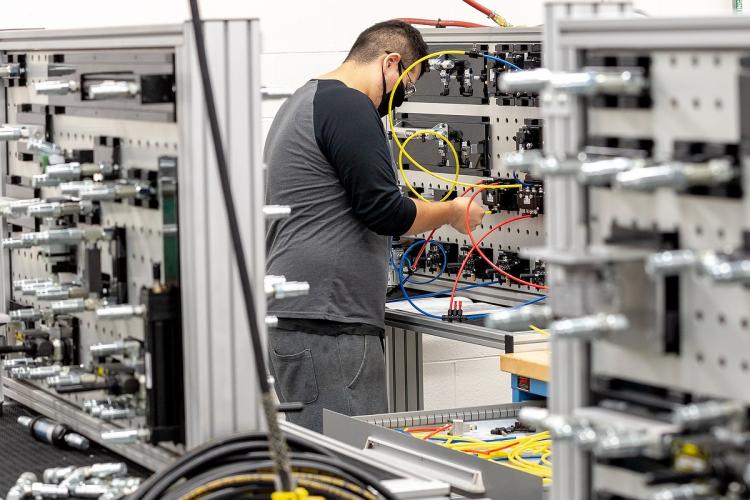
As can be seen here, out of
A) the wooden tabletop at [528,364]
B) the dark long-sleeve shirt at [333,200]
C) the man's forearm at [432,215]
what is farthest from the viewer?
the man's forearm at [432,215]

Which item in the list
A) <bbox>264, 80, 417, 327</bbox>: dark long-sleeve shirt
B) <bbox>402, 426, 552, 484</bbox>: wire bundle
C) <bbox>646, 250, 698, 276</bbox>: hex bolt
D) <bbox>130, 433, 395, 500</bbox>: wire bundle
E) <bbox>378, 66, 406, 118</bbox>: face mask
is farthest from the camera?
<bbox>378, 66, 406, 118</bbox>: face mask

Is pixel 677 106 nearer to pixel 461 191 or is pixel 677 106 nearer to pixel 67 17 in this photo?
pixel 461 191

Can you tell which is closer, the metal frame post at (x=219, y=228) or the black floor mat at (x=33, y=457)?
the metal frame post at (x=219, y=228)

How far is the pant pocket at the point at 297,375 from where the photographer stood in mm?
3857

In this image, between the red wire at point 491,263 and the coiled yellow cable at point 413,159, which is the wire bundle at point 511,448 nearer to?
the red wire at point 491,263

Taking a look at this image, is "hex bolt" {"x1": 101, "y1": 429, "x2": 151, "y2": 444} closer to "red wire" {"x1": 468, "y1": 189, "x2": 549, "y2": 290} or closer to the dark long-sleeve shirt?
the dark long-sleeve shirt

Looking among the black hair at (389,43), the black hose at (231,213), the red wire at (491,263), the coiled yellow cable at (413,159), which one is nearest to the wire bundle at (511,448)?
the black hose at (231,213)

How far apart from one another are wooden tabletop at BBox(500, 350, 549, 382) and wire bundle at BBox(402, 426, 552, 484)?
0.25m

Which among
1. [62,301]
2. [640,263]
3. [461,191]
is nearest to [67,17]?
[461,191]

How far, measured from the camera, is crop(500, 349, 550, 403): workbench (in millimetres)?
3260

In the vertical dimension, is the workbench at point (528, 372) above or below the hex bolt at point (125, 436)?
below

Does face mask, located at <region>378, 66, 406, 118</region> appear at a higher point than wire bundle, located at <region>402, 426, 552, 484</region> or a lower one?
higher

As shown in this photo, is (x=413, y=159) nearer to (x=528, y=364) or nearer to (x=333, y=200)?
(x=333, y=200)

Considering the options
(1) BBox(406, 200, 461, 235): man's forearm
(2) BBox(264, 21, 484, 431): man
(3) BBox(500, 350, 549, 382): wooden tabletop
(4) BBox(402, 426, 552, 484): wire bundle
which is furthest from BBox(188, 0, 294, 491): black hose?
(1) BBox(406, 200, 461, 235): man's forearm
